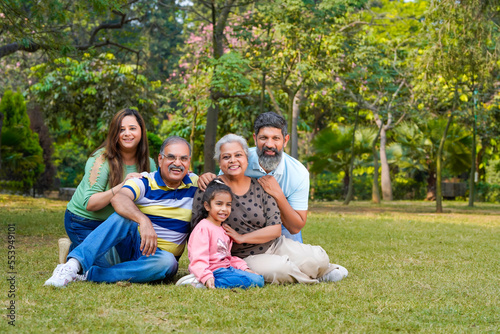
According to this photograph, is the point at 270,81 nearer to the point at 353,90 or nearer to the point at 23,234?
the point at 353,90

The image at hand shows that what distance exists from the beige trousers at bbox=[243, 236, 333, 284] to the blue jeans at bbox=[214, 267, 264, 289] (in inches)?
8.2

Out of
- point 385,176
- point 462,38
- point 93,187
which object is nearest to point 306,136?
point 385,176

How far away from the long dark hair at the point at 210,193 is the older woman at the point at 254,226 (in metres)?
0.04

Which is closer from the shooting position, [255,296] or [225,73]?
[255,296]

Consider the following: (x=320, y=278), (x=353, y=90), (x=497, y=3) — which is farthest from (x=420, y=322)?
(x=353, y=90)

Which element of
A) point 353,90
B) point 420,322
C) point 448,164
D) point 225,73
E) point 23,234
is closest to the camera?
point 420,322

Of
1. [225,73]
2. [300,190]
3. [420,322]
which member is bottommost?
[420,322]

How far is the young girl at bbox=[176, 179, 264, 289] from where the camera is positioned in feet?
15.0

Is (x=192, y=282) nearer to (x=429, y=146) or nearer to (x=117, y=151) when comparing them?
(x=117, y=151)

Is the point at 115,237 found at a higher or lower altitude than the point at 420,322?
higher

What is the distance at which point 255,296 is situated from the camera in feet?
14.3

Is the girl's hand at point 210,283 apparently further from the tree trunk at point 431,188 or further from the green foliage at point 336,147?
the tree trunk at point 431,188

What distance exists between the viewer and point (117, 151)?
5.16 metres

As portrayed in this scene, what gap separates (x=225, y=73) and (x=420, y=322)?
28.8 ft
